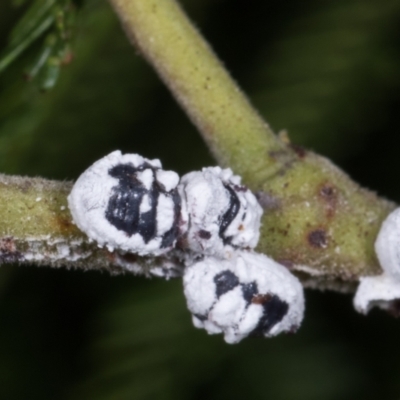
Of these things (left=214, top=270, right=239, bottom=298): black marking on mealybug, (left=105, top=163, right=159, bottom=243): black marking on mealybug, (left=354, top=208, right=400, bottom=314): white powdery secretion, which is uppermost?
(left=105, top=163, right=159, bottom=243): black marking on mealybug

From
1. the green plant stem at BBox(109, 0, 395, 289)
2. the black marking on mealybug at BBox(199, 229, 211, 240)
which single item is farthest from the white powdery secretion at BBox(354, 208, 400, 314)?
the black marking on mealybug at BBox(199, 229, 211, 240)

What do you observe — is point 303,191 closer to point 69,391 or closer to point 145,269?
point 145,269

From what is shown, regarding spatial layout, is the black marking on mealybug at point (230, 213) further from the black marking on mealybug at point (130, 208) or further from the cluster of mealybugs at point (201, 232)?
the black marking on mealybug at point (130, 208)

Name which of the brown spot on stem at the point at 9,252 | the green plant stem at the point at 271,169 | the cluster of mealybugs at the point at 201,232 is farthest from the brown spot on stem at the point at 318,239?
the brown spot on stem at the point at 9,252

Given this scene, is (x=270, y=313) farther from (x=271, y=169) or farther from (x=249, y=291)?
(x=271, y=169)

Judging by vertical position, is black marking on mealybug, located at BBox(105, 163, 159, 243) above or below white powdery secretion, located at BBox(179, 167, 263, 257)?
above

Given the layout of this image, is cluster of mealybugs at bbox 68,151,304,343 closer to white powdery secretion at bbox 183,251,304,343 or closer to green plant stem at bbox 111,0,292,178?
white powdery secretion at bbox 183,251,304,343
